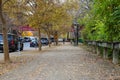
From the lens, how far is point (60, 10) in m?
35.9

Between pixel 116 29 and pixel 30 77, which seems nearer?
pixel 30 77

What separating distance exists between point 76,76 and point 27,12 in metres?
23.1

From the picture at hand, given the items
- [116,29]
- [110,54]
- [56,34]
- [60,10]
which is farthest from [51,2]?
[56,34]

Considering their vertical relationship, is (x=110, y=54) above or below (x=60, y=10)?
below

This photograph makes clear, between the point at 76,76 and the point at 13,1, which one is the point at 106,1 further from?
the point at 13,1

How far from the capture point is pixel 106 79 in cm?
1176

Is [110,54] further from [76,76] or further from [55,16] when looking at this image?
[55,16]

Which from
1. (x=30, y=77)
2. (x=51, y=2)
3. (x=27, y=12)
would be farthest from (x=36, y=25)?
(x=30, y=77)

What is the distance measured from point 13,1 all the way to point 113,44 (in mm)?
7736

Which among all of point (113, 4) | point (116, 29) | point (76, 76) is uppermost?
point (113, 4)

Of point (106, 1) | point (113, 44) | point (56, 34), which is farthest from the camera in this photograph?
point (56, 34)

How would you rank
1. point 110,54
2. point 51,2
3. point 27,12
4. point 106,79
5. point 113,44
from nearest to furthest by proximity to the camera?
point 106,79
point 113,44
point 110,54
point 51,2
point 27,12

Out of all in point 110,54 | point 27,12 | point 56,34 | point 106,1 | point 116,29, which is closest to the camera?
point 106,1

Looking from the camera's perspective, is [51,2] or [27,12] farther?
[27,12]
